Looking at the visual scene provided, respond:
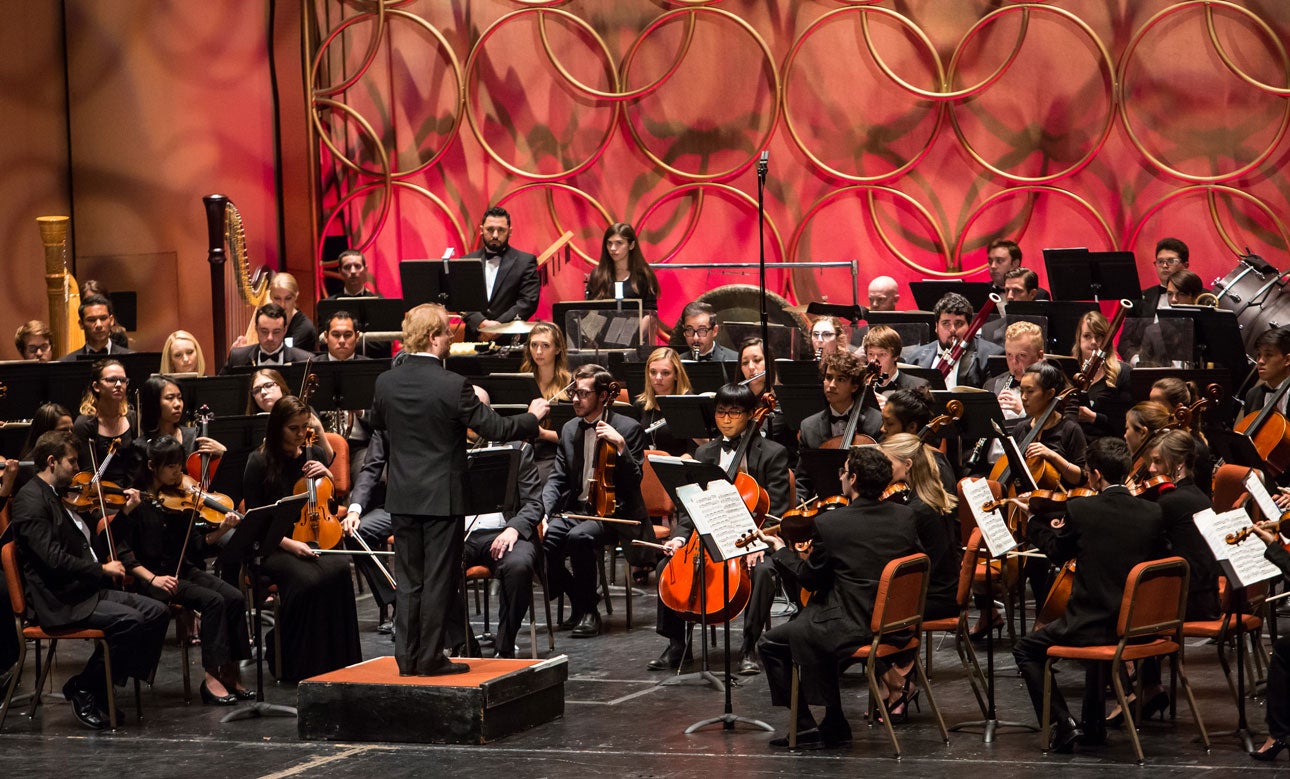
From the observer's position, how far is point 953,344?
28.2 ft

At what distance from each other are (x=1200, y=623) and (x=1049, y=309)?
2.97 metres

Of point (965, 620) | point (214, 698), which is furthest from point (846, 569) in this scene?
point (214, 698)

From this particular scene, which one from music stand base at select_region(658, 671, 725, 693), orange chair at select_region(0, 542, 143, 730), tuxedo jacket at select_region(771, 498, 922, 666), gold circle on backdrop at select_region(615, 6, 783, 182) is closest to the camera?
tuxedo jacket at select_region(771, 498, 922, 666)

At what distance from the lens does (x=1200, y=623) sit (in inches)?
231

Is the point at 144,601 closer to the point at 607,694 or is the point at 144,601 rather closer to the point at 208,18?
the point at 607,694

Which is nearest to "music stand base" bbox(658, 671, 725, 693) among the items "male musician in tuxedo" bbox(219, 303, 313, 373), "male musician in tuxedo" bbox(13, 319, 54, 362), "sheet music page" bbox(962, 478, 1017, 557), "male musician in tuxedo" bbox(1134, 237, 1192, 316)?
"sheet music page" bbox(962, 478, 1017, 557)

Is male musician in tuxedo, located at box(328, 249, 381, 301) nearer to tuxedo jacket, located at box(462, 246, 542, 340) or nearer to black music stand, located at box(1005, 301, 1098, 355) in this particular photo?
tuxedo jacket, located at box(462, 246, 542, 340)

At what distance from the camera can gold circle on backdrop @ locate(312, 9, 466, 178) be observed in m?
12.0

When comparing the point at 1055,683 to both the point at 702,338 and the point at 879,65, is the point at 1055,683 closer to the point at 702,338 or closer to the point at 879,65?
the point at 702,338

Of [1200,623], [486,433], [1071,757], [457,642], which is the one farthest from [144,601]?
[1200,623]

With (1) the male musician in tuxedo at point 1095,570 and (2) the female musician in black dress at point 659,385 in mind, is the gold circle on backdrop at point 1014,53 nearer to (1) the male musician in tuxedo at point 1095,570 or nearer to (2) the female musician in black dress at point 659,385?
(2) the female musician in black dress at point 659,385

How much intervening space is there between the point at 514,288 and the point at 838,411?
3546 mm

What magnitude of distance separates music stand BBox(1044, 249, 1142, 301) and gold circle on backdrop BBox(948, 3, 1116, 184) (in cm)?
182

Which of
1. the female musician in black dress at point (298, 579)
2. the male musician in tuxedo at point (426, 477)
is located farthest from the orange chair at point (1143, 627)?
the female musician in black dress at point (298, 579)
